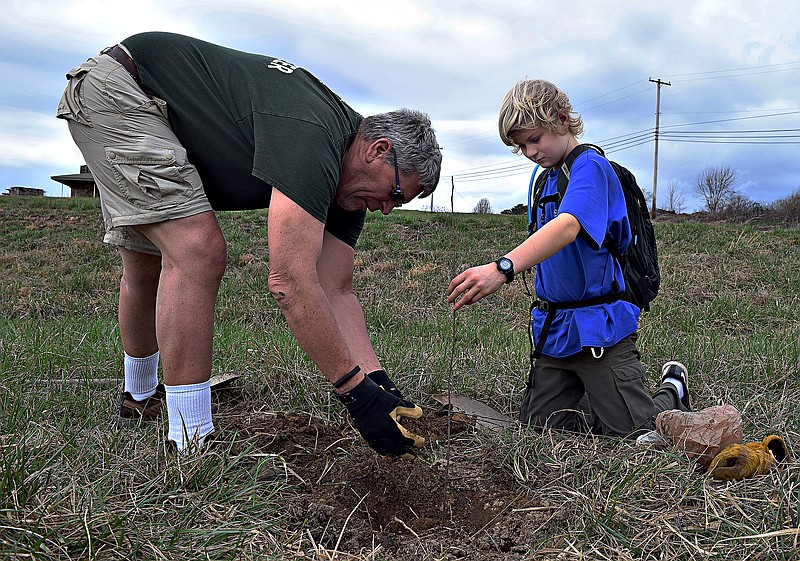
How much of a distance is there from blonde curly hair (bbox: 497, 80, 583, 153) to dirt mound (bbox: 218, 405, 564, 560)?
1397 mm

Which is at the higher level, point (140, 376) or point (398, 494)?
point (140, 376)

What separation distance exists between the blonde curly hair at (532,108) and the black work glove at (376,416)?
1.32m

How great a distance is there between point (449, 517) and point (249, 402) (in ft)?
4.73

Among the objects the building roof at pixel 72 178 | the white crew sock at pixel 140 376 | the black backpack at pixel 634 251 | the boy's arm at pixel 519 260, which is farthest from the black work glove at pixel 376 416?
the building roof at pixel 72 178

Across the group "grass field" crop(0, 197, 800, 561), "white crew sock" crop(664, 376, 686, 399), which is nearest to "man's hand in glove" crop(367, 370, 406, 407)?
"grass field" crop(0, 197, 800, 561)

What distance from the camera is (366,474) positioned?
2.55 meters

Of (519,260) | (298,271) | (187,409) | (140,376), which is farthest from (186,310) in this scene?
(519,260)

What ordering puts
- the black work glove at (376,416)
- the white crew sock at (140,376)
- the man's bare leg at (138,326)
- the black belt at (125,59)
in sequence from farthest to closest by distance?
the white crew sock at (140,376) → the man's bare leg at (138,326) → the black belt at (125,59) → the black work glove at (376,416)

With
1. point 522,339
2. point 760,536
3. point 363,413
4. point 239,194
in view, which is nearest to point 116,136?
point 239,194

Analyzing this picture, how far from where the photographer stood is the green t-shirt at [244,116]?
2.24m

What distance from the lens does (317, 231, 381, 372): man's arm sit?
3098 millimetres

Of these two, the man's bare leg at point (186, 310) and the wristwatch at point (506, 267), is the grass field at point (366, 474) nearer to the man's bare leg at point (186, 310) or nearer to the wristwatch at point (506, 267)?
the man's bare leg at point (186, 310)

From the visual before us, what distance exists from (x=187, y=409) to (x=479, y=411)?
4.86 ft

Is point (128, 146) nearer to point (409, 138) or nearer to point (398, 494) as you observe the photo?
point (409, 138)
